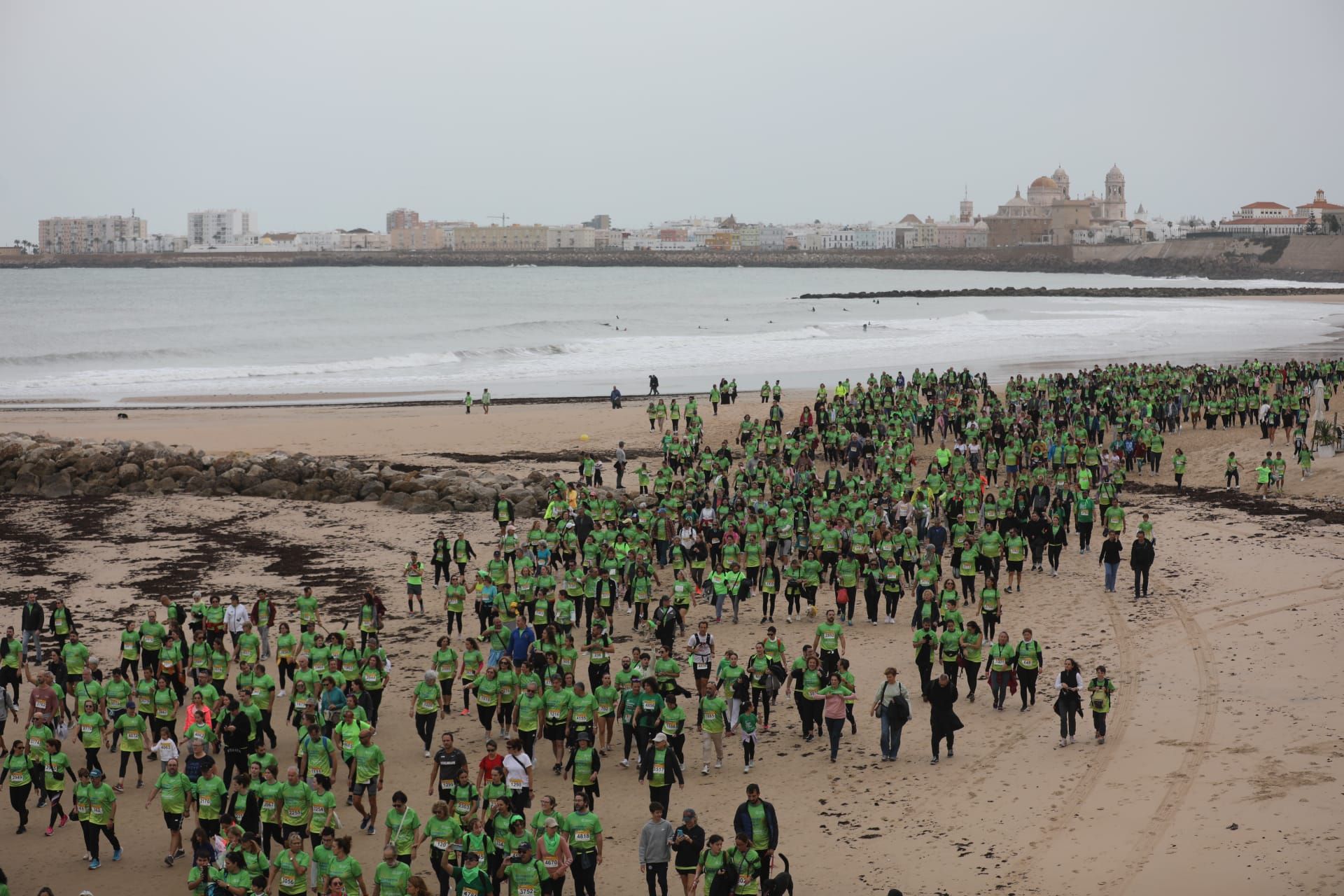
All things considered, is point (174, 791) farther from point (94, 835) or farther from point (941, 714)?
point (941, 714)

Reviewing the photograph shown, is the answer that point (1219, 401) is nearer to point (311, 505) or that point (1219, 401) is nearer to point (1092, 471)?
point (1092, 471)

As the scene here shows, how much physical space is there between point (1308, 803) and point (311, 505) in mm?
18127

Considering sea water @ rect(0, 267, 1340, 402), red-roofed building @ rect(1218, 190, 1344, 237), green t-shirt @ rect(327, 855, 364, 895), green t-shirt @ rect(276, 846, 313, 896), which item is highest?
red-roofed building @ rect(1218, 190, 1344, 237)

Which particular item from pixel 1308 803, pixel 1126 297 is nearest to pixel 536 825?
pixel 1308 803

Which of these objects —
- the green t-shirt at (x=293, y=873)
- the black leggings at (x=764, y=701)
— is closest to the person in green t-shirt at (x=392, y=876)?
the green t-shirt at (x=293, y=873)

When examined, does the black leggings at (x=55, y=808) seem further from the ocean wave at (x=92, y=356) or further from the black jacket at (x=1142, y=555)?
the ocean wave at (x=92, y=356)

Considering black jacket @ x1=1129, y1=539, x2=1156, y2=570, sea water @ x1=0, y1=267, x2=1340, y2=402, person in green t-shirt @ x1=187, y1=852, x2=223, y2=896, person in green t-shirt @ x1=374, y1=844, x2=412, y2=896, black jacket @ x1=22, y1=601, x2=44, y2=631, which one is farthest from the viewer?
sea water @ x1=0, y1=267, x2=1340, y2=402

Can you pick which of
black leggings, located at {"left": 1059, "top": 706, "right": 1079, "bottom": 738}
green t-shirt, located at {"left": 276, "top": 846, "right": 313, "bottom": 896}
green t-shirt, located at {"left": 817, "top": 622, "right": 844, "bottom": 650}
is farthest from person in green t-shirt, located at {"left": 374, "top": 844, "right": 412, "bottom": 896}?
black leggings, located at {"left": 1059, "top": 706, "right": 1079, "bottom": 738}

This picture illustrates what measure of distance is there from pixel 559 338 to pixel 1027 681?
58.1m

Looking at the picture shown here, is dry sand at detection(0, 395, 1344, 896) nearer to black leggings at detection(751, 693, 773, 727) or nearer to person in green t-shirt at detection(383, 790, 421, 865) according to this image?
black leggings at detection(751, 693, 773, 727)

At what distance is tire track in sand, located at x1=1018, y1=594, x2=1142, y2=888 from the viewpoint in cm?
938

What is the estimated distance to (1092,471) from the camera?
22703 mm

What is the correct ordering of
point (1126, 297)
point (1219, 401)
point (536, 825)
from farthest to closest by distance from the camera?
point (1126, 297), point (1219, 401), point (536, 825)

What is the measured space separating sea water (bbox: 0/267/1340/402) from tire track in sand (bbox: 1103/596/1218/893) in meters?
29.6
